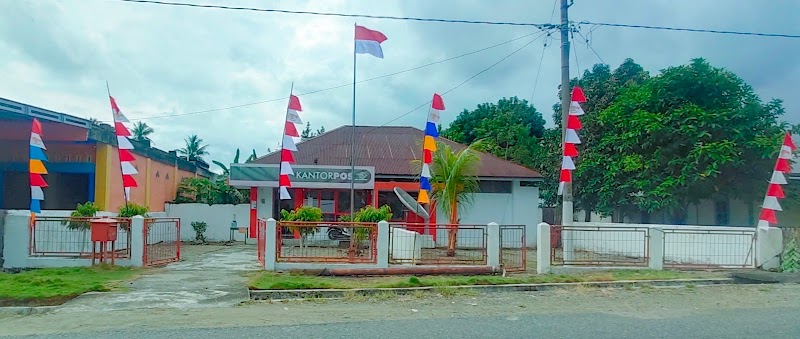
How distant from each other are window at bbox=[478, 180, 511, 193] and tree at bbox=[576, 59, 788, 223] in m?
4.21

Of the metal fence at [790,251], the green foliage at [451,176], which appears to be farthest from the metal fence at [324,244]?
the metal fence at [790,251]

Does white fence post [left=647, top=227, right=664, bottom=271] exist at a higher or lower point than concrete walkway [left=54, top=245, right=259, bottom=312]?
higher

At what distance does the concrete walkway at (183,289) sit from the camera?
10609 millimetres

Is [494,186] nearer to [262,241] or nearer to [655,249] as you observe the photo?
[655,249]

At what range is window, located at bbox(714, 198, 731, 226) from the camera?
24.5 meters

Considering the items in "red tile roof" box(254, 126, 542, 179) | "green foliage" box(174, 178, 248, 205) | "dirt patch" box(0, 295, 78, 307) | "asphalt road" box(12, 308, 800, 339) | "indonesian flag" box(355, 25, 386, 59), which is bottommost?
"dirt patch" box(0, 295, 78, 307)

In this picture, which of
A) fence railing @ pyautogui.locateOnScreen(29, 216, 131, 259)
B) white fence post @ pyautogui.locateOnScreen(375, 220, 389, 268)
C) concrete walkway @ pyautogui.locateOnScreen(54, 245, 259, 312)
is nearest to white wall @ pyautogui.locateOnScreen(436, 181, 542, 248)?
concrete walkway @ pyautogui.locateOnScreen(54, 245, 259, 312)

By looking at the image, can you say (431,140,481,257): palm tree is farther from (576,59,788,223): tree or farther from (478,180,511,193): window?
(478,180,511,193): window

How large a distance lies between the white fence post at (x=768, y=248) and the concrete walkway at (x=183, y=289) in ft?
40.3

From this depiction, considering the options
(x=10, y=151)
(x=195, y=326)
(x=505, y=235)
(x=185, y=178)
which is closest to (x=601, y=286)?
(x=505, y=235)

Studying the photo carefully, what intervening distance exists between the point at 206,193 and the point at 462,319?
840 inches

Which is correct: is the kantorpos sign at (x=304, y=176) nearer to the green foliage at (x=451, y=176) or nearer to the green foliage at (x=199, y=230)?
the green foliage at (x=199, y=230)

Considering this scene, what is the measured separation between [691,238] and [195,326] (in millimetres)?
12817

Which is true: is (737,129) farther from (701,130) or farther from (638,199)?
(638,199)
